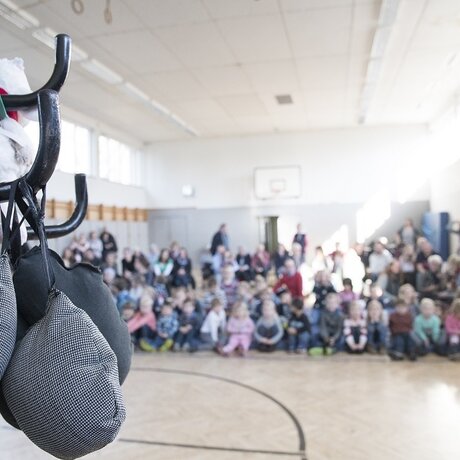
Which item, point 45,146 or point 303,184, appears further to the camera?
point 303,184

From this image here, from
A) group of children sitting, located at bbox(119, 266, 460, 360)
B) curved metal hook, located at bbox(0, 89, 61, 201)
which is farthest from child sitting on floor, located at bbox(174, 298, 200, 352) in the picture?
curved metal hook, located at bbox(0, 89, 61, 201)

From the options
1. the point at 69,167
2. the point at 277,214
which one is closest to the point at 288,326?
the point at 69,167

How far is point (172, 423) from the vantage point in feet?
12.9

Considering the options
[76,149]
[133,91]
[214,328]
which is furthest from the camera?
[76,149]

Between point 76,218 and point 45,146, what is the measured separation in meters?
0.30

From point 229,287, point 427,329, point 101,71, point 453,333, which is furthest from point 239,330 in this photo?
point 101,71

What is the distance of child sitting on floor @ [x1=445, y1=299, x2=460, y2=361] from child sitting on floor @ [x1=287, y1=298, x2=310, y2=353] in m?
1.78

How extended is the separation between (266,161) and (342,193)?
2450 millimetres

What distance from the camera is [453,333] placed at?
6.04 metres

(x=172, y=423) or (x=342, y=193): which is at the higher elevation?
(x=342, y=193)

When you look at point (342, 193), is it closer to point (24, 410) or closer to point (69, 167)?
point (69, 167)

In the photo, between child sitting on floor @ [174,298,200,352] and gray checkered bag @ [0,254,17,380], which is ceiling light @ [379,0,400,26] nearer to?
child sitting on floor @ [174,298,200,352]

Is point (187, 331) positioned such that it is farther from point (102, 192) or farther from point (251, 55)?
point (102, 192)

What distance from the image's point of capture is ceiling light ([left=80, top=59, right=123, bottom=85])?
780 cm
